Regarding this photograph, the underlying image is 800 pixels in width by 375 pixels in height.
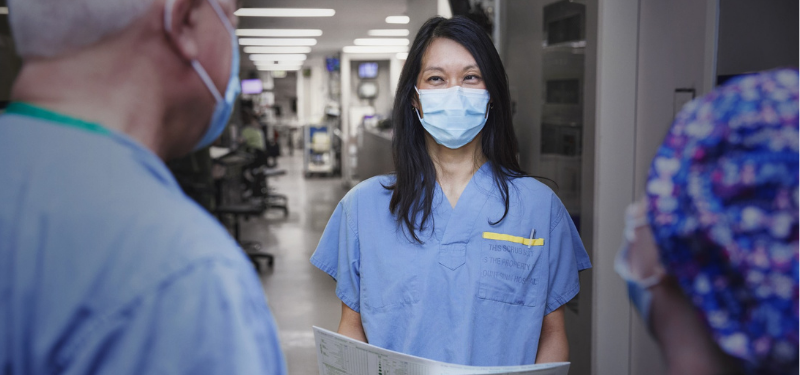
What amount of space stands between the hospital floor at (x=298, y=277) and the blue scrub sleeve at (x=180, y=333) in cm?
326

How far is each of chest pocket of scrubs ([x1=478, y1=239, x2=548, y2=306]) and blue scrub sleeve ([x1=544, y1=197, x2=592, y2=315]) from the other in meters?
0.04

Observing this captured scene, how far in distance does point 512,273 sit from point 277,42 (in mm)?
10645

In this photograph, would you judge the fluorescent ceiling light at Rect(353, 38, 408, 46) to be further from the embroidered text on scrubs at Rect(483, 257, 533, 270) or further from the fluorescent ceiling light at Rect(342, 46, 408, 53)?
the embroidered text on scrubs at Rect(483, 257, 533, 270)

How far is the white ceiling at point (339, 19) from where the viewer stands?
7.06 metres

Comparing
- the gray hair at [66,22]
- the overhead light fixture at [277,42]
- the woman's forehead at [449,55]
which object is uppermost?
the overhead light fixture at [277,42]

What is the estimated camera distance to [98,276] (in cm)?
54

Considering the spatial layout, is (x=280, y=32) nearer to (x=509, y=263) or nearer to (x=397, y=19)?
(x=397, y=19)

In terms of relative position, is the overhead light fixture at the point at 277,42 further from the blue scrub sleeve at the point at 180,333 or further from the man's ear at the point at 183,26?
the blue scrub sleeve at the point at 180,333

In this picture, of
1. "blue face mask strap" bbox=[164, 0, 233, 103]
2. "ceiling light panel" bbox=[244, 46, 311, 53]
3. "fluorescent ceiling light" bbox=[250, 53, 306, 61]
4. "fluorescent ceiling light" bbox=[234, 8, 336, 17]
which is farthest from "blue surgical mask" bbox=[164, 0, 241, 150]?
"fluorescent ceiling light" bbox=[250, 53, 306, 61]

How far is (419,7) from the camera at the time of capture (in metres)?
6.20

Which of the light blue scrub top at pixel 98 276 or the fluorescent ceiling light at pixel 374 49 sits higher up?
the fluorescent ceiling light at pixel 374 49

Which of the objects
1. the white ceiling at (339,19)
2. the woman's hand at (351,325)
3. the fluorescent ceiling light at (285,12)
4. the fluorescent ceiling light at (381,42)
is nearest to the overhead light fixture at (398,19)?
the white ceiling at (339,19)

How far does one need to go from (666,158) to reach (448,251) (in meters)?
0.93

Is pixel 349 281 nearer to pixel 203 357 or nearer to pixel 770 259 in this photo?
pixel 203 357
